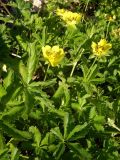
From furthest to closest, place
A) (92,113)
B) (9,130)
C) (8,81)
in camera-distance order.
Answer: (92,113), (8,81), (9,130)

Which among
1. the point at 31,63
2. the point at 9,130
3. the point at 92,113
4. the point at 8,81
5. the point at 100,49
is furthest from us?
the point at 100,49

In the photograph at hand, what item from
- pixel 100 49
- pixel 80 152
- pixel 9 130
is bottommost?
pixel 80 152

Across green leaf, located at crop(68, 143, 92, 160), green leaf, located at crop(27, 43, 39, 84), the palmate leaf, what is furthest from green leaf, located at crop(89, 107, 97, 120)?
the palmate leaf

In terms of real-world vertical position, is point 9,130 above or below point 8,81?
below

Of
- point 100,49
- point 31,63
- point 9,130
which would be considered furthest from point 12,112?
point 100,49

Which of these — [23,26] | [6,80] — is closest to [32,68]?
[6,80]

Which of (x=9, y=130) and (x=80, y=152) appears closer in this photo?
(x=9, y=130)

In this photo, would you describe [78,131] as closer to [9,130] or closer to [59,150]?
[59,150]

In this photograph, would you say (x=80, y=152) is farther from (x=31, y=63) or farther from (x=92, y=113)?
(x=31, y=63)

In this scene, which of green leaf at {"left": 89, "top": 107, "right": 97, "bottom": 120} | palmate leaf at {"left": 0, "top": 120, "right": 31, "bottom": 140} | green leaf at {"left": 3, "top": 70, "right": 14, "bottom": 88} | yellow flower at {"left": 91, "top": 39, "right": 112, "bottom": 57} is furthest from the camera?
yellow flower at {"left": 91, "top": 39, "right": 112, "bottom": 57}

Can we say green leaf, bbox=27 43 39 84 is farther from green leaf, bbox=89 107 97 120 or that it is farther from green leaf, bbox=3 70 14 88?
green leaf, bbox=89 107 97 120

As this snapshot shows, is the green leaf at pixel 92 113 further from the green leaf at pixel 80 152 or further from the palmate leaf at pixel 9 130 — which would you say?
the palmate leaf at pixel 9 130

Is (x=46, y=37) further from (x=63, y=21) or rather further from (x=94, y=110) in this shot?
(x=94, y=110)
